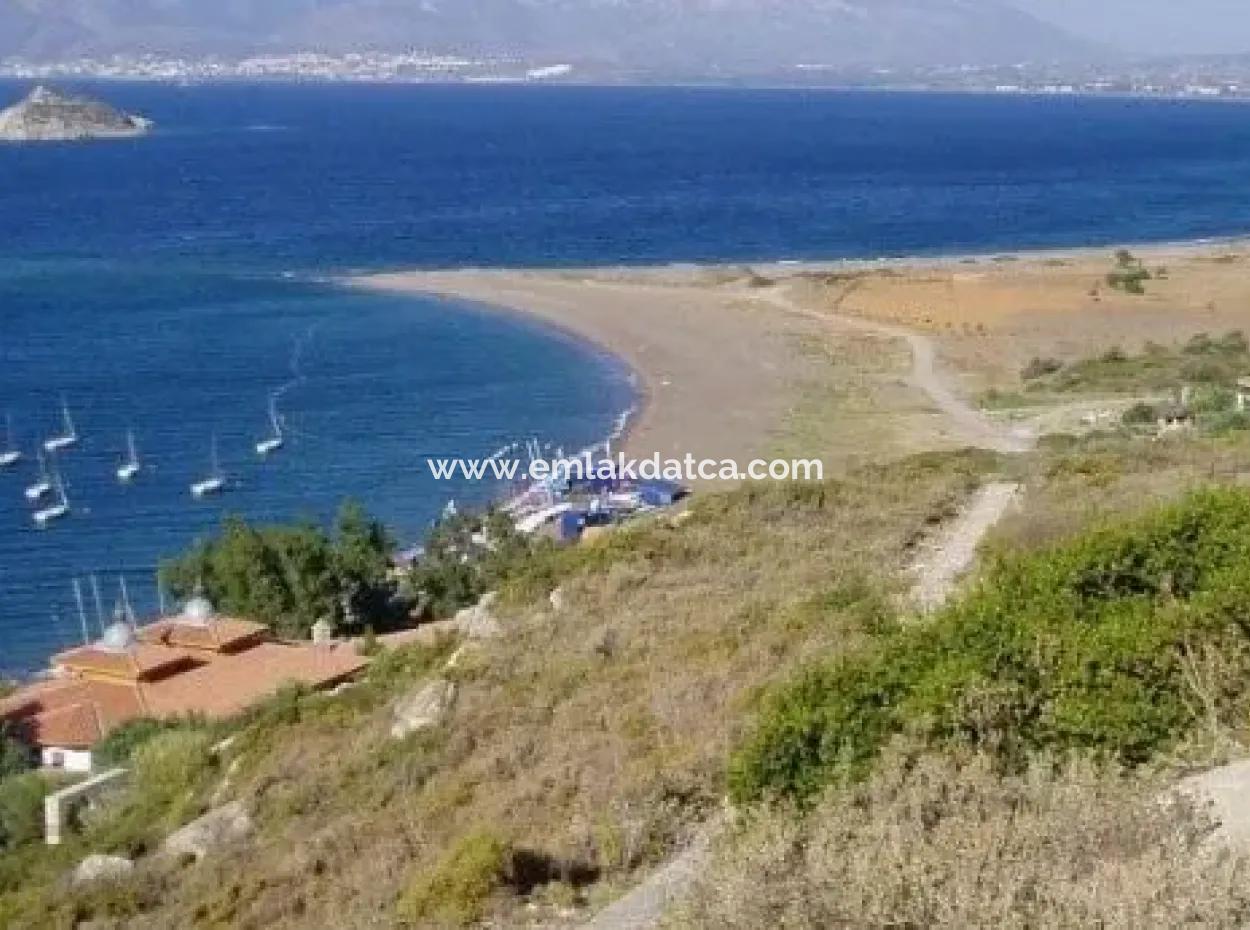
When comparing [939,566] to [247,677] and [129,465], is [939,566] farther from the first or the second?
[129,465]

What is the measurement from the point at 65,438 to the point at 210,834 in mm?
29518

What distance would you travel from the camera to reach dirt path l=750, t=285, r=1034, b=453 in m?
35.1

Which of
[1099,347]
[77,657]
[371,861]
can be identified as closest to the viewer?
[371,861]

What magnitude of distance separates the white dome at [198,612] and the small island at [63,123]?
151 meters

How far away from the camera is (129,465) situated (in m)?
36.4

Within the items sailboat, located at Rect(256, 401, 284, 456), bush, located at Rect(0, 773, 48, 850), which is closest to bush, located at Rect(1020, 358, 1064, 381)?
sailboat, located at Rect(256, 401, 284, 456)

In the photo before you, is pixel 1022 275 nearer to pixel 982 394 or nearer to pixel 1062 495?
pixel 982 394

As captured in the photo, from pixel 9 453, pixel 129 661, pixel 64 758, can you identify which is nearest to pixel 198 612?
→ pixel 129 661

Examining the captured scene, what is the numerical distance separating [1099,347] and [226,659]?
1346 inches

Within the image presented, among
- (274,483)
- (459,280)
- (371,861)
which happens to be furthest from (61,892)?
(459,280)

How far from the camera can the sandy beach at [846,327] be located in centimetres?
3884

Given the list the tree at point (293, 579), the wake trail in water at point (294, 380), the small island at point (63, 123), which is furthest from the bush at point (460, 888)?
the small island at point (63, 123)

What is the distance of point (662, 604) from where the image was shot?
47.0 feet

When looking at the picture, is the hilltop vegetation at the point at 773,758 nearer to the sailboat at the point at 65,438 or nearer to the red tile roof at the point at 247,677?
the red tile roof at the point at 247,677
